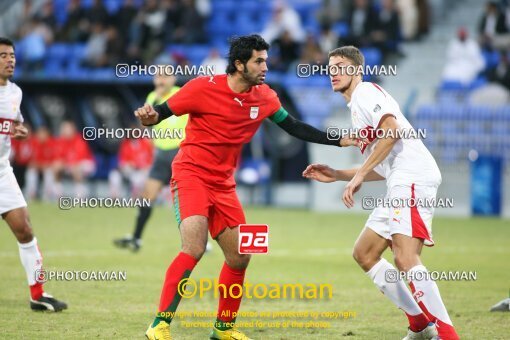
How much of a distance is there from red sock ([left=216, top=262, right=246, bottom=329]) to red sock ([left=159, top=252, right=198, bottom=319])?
1.83 ft

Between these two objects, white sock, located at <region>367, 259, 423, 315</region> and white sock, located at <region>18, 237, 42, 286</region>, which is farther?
white sock, located at <region>18, 237, 42, 286</region>

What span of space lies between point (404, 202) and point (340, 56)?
1.35m

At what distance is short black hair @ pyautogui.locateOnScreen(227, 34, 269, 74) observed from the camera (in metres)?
7.74

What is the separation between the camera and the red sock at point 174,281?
24.1 feet

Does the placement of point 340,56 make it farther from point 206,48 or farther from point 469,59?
point 206,48

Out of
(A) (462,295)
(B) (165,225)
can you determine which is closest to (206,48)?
(B) (165,225)

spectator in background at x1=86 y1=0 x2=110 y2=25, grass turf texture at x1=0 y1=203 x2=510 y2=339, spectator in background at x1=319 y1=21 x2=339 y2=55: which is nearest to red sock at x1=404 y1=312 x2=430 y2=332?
grass turf texture at x1=0 y1=203 x2=510 y2=339

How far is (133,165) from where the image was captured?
2547 cm

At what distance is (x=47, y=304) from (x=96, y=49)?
731 inches

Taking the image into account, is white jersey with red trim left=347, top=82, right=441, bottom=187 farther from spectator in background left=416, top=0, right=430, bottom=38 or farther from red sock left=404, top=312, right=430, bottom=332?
spectator in background left=416, top=0, right=430, bottom=38

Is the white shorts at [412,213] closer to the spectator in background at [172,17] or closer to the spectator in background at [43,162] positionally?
the spectator in background at [43,162]

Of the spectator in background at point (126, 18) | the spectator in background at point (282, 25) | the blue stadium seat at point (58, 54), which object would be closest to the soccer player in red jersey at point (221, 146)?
the spectator in background at point (282, 25)

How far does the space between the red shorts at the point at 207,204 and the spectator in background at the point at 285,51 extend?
55.8 feet

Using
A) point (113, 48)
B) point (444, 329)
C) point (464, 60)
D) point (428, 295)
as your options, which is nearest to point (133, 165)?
point (113, 48)
